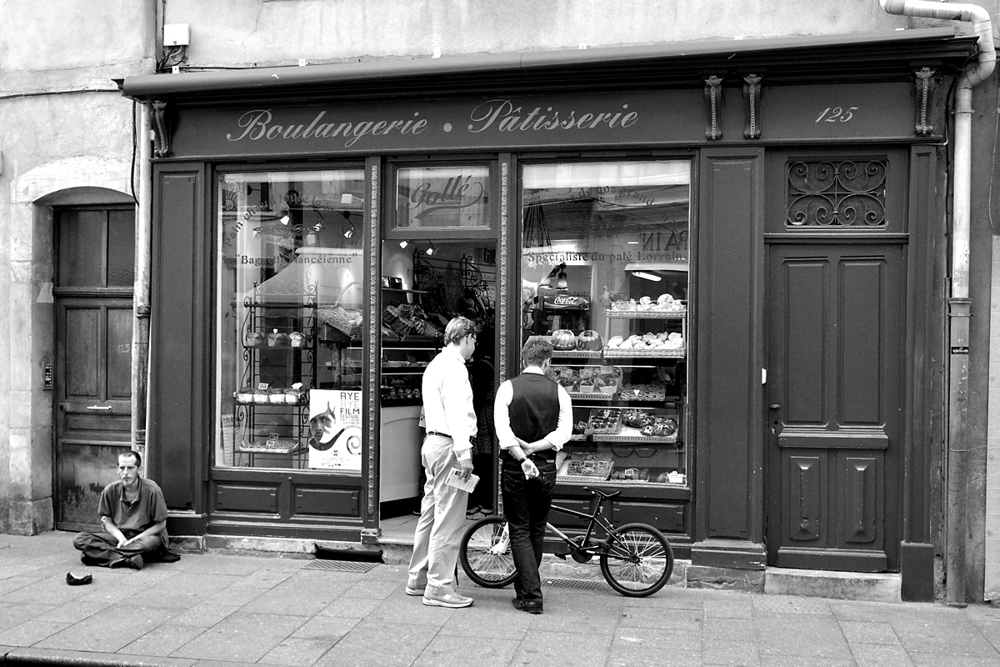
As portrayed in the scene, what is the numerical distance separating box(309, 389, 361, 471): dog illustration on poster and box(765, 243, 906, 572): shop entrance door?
3630 millimetres

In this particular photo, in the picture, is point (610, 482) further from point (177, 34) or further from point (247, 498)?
point (177, 34)

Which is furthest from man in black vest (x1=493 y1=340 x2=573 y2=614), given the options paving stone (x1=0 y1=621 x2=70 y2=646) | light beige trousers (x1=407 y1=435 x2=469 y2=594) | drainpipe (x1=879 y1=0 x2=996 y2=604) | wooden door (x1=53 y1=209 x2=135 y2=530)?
wooden door (x1=53 y1=209 x2=135 y2=530)

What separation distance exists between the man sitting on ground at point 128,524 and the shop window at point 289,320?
31.3 inches

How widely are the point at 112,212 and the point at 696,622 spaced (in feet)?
22.1

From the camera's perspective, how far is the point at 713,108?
7930 mm

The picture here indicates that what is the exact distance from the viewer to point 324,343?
938 centimetres

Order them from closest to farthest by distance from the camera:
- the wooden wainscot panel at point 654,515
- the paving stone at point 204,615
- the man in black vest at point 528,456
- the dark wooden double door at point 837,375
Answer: the paving stone at point 204,615, the man in black vest at point 528,456, the dark wooden double door at point 837,375, the wooden wainscot panel at point 654,515

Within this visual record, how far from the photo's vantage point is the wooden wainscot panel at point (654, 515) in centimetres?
820

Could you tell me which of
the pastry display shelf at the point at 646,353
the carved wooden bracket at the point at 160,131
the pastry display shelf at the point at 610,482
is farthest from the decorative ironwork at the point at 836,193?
the carved wooden bracket at the point at 160,131

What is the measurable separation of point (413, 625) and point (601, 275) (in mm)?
3522

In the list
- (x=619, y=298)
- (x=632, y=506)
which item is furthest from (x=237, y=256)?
(x=632, y=506)

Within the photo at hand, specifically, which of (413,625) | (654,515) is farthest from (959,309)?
(413,625)

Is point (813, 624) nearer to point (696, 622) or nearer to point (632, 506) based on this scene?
point (696, 622)

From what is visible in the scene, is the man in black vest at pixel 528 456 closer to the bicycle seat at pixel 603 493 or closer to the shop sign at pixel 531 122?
the bicycle seat at pixel 603 493
